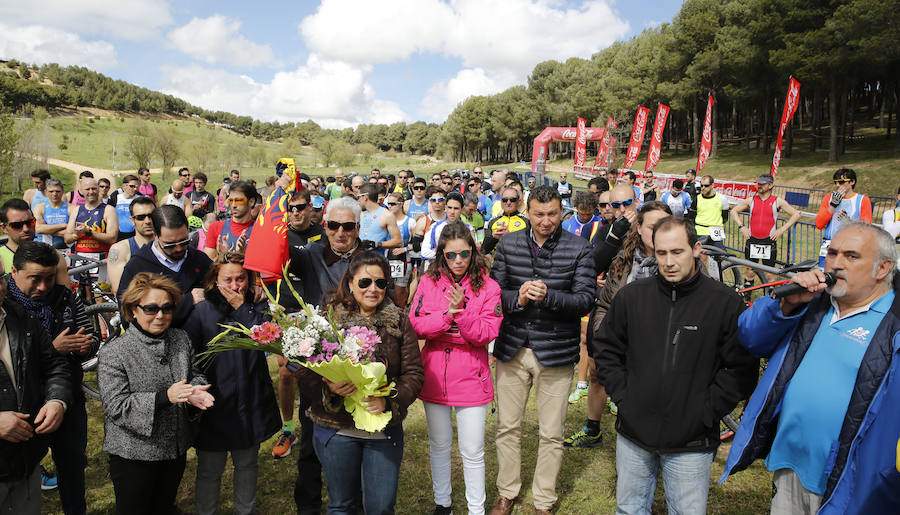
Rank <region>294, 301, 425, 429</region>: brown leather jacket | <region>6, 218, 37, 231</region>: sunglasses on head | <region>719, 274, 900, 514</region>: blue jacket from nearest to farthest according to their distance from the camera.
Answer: <region>719, 274, 900, 514</region>: blue jacket < <region>294, 301, 425, 429</region>: brown leather jacket < <region>6, 218, 37, 231</region>: sunglasses on head

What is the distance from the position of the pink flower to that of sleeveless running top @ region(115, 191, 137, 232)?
247 inches

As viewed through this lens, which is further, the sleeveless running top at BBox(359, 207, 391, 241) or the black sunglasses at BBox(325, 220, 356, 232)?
the sleeveless running top at BBox(359, 207, 391, 241)

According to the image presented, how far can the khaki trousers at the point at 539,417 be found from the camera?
3.66 m

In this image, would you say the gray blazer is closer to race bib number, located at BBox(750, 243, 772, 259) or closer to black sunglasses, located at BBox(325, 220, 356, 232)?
black sunglasses, located at BBox(325, 220, 356, 232)

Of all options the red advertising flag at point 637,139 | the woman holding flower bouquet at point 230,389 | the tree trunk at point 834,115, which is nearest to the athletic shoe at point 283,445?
the woman holding flower bouquet at point 230,389

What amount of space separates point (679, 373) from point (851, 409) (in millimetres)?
713

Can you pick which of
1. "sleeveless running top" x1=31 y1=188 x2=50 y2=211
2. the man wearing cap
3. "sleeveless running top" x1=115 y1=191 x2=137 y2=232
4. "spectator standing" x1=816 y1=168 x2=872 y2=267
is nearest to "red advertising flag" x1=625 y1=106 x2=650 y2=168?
the man wearing cap

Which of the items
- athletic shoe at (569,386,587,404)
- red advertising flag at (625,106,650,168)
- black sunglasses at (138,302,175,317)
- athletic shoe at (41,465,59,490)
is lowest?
athletic shoe at (569,386,587,404)

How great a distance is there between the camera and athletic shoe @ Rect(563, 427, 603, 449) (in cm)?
474

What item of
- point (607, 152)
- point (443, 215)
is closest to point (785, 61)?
point (607, 152)

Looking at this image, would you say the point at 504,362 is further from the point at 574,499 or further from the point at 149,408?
the point at 149,408

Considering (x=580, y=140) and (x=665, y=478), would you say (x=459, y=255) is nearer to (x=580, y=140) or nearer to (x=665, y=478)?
(x=665, y=478)

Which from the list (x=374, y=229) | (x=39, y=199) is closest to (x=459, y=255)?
(x=374, y=229)

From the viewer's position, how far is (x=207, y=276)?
3.26 meters
